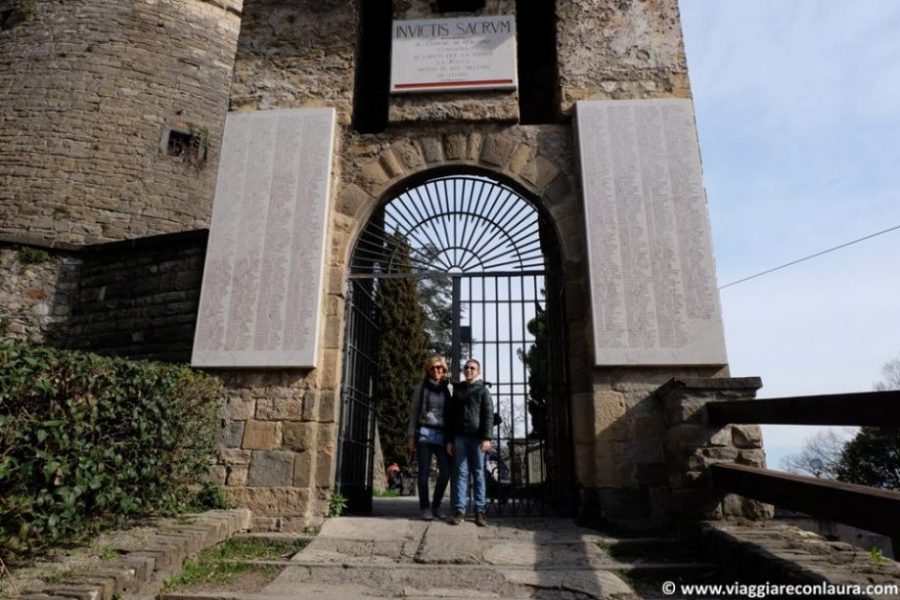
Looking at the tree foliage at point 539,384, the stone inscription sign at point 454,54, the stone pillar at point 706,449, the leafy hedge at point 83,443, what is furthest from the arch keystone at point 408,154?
the stone pillar at point 706,449

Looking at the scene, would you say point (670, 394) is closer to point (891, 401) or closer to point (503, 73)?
point (891, 401)

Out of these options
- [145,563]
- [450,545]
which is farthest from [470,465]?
[145,563]

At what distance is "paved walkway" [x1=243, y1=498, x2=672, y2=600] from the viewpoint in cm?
269

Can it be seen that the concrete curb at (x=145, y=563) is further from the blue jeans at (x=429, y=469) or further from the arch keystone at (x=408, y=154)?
the arch keystone at (x=408, y=154)

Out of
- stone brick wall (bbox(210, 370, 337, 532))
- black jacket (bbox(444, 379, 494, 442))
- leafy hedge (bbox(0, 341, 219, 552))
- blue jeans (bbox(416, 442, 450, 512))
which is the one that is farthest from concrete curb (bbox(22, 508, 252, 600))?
black jacket (bbox(444, 379, 494, 442))

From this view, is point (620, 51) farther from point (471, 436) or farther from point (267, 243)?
point (471, 436)

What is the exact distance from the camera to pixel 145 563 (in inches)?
103

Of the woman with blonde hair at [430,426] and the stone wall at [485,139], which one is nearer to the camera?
the stone wall at [485,139]

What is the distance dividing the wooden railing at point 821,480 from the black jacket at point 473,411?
1576 mm

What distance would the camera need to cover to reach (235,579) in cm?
296

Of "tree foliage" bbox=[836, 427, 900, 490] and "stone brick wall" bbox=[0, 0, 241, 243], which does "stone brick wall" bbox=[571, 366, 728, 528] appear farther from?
"tree foliage" bbox=[836, 427, 900, 490]

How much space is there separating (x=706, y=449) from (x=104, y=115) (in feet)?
32.8

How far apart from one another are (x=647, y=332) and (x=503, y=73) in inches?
111

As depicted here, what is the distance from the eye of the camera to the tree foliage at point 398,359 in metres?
14.3
